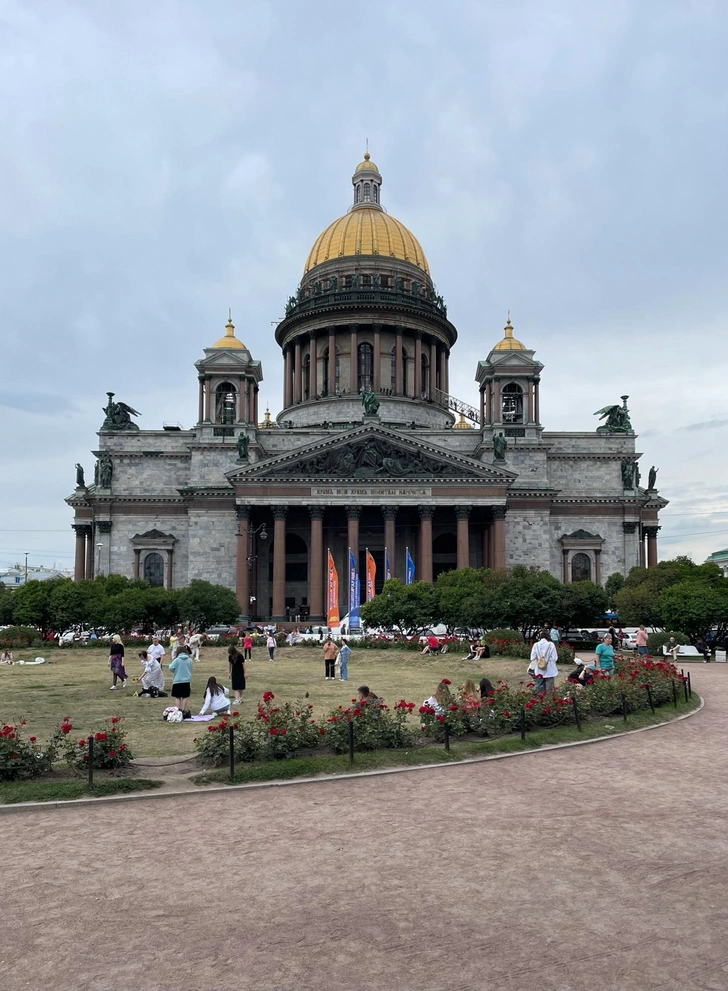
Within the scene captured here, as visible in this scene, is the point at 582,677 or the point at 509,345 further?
the point at 509,345

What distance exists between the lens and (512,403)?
7312 centimetres

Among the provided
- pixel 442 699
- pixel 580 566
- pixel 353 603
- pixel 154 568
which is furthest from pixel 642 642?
pixel 154 568

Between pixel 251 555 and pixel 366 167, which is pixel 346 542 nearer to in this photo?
pixel 251 555

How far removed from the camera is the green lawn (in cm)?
1850

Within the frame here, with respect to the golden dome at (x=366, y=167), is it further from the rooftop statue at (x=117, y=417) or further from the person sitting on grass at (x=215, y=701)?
the person sitting on grass at (x=215, y=701)

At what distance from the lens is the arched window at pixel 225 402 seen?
237 feet

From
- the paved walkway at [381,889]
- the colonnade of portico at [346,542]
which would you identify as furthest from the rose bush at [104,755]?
the colonnade of portico at [346,542]

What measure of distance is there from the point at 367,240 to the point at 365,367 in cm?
1392

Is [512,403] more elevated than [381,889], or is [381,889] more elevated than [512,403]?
[512,403]

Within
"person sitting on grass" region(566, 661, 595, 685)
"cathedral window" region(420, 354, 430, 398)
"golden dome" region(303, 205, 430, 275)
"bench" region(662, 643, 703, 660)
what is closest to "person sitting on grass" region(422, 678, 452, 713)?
"person sitting on grass" region(566, 661, 595, 685)

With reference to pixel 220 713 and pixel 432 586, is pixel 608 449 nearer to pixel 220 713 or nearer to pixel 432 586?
pixel 432 586

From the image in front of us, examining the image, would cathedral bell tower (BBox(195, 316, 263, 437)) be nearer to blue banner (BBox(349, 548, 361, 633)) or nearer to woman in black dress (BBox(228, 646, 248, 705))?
blue banner (BBox(349, 548, 361, 633))

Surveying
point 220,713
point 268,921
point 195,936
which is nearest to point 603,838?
point 268,921

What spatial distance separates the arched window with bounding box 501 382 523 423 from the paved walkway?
2387 inches
